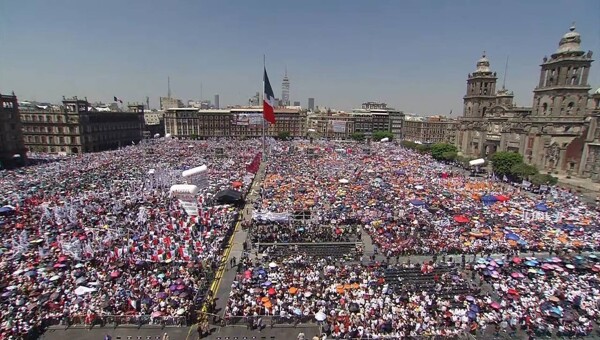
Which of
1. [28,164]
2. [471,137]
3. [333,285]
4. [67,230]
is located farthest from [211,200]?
[471,137]

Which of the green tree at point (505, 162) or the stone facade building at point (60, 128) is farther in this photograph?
the stone facade building at point (60, 128)

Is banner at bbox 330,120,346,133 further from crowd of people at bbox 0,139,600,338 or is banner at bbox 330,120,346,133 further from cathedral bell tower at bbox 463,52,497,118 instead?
crowd of people at bbox 0,139,600,338

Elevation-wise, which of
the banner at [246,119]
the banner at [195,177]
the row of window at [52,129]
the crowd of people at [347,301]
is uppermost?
the banner at [246,119]

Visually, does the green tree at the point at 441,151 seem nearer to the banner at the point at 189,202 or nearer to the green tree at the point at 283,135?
the banner at the point at 189,202

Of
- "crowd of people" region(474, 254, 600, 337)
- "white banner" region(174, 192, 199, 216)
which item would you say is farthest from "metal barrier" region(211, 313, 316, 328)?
"white banner" region(174, 192, 199, 216)

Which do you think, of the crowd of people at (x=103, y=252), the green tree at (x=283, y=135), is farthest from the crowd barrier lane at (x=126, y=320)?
the green tree at (x=283, y=135)

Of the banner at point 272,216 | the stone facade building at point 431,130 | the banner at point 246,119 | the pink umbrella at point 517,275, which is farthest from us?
the stone facade building at point 431,130

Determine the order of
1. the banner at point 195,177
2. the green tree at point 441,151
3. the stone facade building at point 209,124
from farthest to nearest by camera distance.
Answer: the stone facade building at point 209,124 → the green tree at point 441,151 → the banner at point 195,177

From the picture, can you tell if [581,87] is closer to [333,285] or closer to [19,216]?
[333,285]
